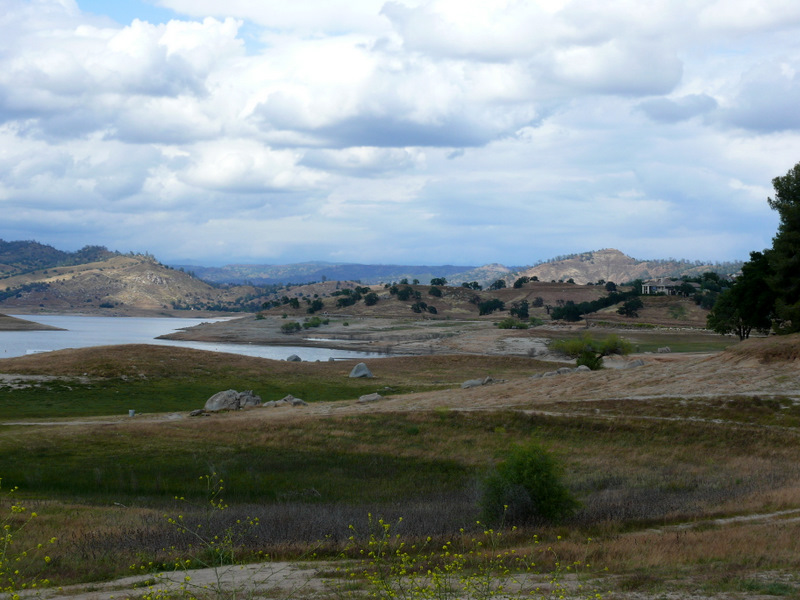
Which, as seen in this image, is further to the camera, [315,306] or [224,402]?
[315,306]

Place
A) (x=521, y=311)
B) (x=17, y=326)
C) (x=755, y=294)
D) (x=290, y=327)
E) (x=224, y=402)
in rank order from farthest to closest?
1. (x=521, y=311)
2. (x=17, y=326)
3. (x=290, y=327)
4. (x=755, y=294)
5. (x=224, y=402)

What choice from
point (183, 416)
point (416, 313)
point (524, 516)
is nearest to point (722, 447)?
point (524, 516)

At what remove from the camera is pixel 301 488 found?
24312 mm

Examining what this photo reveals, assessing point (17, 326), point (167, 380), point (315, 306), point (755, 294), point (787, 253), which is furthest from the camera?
point (315, 306)

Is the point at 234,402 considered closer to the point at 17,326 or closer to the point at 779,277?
the point at 779,277

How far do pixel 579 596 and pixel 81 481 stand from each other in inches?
796

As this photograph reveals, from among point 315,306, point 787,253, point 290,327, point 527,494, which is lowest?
point 290,327

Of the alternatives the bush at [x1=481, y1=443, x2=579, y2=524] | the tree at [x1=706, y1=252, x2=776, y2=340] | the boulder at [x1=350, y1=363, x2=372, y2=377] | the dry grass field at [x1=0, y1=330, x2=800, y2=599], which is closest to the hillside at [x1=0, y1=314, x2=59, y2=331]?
the dry grass field at [x1=0, y1=330, x2=800, y2=599]

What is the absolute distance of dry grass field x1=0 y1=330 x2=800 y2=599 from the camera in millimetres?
13023

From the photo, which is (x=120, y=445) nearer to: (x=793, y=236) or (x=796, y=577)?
(x=796, y=577)

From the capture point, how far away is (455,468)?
2719 cm

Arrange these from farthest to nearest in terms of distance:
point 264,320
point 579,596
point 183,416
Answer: point 264,320, point 183,416, point 579,596

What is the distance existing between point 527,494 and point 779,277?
3754 cm

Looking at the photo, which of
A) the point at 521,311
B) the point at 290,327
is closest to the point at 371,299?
the point at 290,327
